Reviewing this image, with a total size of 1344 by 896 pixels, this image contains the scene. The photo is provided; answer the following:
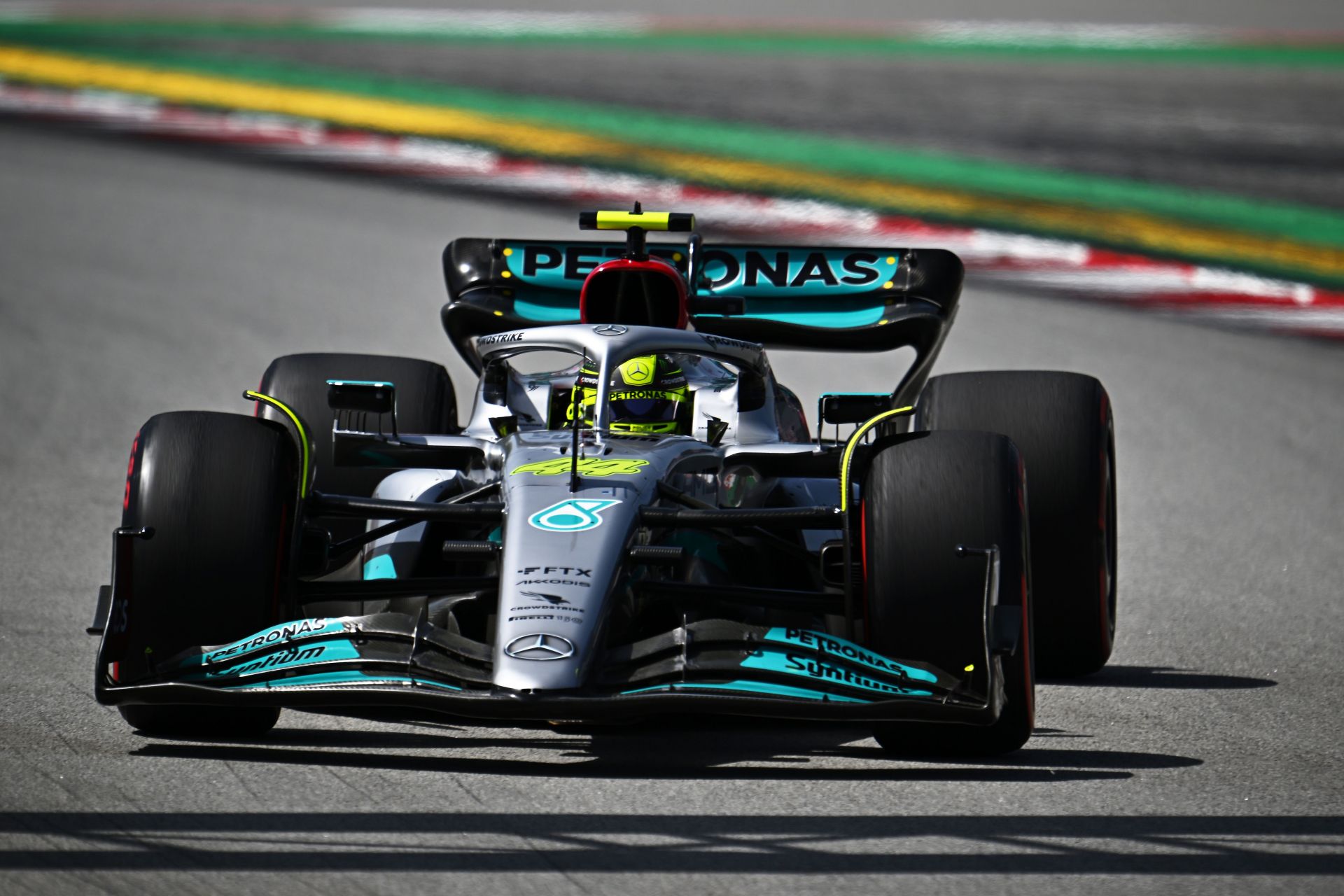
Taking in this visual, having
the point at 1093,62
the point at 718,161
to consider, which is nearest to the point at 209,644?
the point at 718,161

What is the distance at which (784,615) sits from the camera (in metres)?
7.46

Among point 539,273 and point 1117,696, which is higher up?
point 539,273

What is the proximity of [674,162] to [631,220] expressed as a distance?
398 inches

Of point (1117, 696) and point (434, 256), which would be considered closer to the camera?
point (1117, 696)

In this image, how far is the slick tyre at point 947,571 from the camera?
6.43 metres

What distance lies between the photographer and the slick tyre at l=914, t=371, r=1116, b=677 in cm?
796

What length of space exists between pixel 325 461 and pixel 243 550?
227cm

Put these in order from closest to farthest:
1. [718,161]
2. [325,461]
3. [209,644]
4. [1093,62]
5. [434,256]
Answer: [209,644], [325,461], [434,256], [718,161], [1093,62]

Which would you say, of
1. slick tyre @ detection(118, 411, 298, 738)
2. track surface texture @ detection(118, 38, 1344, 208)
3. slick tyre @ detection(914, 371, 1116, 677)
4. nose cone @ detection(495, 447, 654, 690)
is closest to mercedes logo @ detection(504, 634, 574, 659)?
nose cone @ detection(495, 447, 654, 690)

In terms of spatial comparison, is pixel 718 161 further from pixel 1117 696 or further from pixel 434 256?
pixel 1117 696

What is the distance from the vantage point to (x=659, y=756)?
21.4 ft

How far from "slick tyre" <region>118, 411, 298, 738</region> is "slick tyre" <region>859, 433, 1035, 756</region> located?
6.12ft

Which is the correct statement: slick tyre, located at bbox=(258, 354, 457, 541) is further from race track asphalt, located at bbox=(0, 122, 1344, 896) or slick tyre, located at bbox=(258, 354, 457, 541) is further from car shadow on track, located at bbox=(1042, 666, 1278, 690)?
car shadow on track, located at bbox=(1042, 666, 1278, 690)

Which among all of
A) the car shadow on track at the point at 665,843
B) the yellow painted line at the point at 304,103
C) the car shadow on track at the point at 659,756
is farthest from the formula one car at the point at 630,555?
the yellow painted line at the point at 304,103
